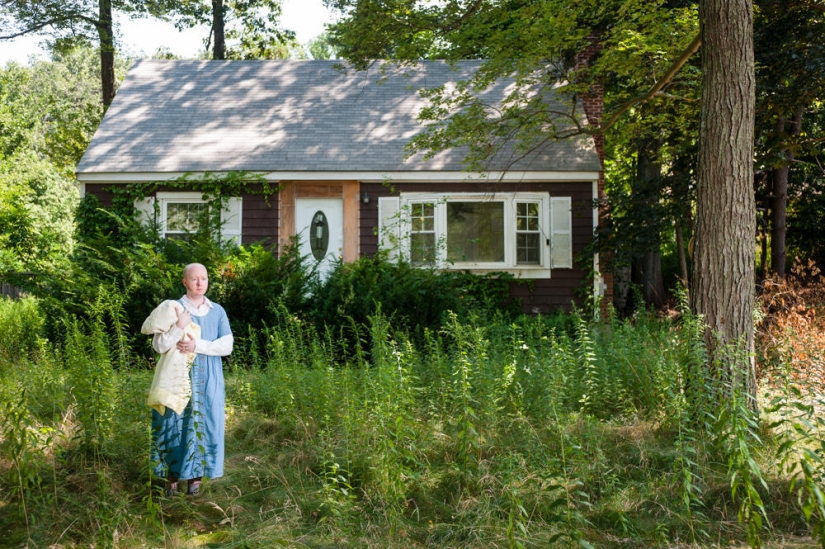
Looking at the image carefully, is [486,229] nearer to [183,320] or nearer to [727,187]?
[727,187]

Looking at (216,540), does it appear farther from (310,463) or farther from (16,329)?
(16,329)

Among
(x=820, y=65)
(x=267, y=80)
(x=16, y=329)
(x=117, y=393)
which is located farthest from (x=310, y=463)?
(x=267, y=80)

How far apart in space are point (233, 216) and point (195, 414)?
961 centimetres

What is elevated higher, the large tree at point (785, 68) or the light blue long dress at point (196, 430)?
the large tree at point (785, 68)

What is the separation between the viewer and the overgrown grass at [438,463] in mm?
4320

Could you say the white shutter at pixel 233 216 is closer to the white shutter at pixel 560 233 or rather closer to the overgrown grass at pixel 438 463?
the white shutter at pixel 560 233

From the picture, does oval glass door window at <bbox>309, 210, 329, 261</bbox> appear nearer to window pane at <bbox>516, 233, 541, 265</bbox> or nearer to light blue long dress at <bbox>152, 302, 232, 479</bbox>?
window pane at <bbox>516, 233, 541, 265</bbox>

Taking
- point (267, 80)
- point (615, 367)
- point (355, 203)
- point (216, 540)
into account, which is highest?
point (267, 80)

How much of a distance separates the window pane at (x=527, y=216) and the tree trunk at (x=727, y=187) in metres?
7.78

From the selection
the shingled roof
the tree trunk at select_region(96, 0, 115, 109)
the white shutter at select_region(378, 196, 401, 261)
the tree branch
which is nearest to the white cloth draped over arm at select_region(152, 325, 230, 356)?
the tree branch

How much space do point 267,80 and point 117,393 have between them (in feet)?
39.3

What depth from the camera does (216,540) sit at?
174 inches

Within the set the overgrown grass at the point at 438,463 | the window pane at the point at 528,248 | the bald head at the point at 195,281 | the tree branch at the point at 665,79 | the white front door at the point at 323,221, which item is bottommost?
the overgrown grass at the point at 438,463

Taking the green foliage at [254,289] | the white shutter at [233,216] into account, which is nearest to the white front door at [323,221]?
the white shutter at [233,216]
